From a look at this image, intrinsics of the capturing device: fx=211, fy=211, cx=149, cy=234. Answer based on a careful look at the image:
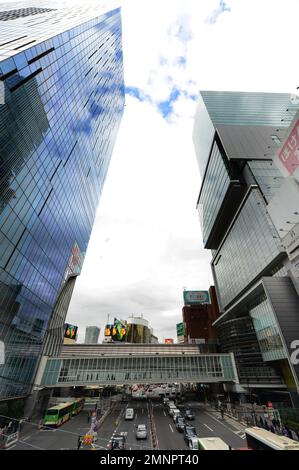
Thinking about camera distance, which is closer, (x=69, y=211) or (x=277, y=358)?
(x=277, y=358)

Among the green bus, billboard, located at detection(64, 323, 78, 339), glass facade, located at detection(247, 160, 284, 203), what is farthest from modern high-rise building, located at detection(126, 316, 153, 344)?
glass facade, located at detection(247, 160, 284, 203)

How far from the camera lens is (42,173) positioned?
37.8 m

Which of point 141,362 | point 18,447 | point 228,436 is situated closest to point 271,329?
point 228,436

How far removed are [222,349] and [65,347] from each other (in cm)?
5368

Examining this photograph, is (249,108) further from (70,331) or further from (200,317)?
(70,331)

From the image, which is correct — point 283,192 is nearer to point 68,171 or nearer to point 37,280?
point 37,280

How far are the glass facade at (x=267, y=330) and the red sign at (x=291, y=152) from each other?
38403 mm

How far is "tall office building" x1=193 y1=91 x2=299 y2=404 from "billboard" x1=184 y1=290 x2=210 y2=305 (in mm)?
34868

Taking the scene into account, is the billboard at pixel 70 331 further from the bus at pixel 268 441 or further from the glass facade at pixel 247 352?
the bus at pixel 268 441

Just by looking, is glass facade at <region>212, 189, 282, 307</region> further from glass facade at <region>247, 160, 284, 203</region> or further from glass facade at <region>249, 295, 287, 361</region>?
glass facade at <region>249, 295, 287, 361</region>

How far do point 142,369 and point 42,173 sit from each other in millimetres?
52579

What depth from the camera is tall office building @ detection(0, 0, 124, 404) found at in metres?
30.5

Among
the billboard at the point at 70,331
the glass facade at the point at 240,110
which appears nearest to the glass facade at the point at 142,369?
the billboard at the point at 70,331

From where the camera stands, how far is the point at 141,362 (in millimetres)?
56406
